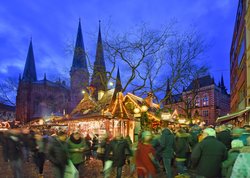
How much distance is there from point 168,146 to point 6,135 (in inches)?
192

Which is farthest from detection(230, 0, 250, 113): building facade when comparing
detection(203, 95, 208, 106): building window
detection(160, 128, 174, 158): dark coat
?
detection(203, 95, 208, 106): building window

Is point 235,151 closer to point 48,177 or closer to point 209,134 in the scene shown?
point 209,134

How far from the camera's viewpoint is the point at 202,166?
5824 mm

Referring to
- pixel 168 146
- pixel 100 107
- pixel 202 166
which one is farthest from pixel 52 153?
pixel 100 107

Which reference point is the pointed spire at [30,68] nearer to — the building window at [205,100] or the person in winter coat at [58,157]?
the building window at [205,100]

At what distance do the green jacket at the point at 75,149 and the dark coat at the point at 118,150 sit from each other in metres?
1.09

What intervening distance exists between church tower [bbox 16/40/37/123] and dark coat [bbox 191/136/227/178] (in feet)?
277

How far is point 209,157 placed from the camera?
19.0 feet

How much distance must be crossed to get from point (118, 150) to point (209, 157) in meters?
3.62

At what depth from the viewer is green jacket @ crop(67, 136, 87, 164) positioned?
26.7 feet

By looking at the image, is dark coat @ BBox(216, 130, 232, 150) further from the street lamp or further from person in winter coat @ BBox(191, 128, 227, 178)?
the street lamp

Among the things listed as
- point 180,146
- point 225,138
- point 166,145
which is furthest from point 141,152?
point 225,138

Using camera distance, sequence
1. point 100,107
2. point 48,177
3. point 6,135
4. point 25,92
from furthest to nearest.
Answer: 1. point 25,92
2. point 100,107
3. point 48,177
4. point 6,135

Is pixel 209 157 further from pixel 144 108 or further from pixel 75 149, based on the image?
Result: pixel 144 108
